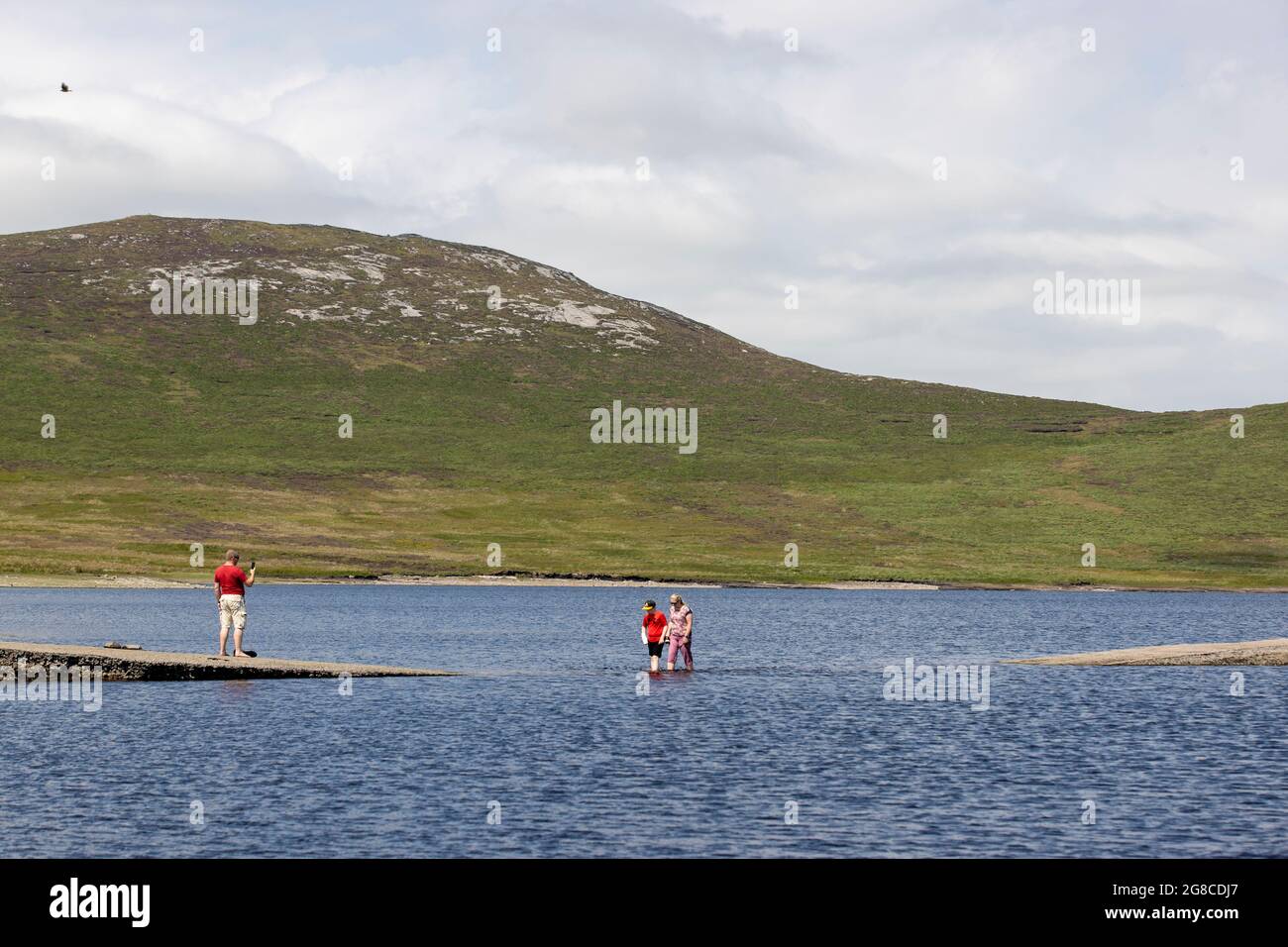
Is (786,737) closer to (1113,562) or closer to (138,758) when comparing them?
(138,758)

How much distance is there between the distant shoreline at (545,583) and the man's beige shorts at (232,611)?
295 feet

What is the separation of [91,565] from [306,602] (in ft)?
115

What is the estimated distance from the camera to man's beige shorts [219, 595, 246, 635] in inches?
1950

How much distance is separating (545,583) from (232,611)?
10346 cm

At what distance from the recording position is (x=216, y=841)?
91.6ft

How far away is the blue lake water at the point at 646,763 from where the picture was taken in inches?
1137

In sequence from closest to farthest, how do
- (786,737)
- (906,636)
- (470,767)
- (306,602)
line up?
(470,767)
(786,737)
(906,636)
(306,602)

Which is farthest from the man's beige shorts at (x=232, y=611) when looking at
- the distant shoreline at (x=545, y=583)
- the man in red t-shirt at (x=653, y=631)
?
the distant shoreline at (x=545, y=583)

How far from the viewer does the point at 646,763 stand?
37500mm

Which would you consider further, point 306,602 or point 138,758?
point 306,602

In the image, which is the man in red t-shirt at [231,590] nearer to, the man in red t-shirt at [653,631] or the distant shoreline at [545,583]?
the man in red t-shirt at [653,631]

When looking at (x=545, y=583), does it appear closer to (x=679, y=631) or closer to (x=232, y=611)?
(x=679, y=631)
